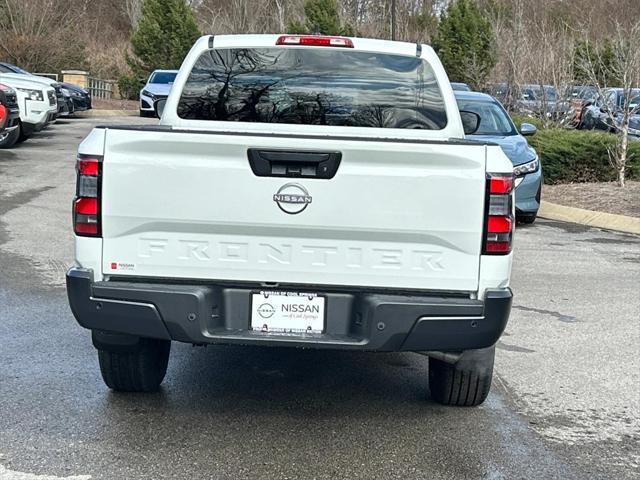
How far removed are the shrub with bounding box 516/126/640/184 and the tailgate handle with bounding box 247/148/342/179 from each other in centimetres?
1205

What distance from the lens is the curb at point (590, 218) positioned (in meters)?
12.4

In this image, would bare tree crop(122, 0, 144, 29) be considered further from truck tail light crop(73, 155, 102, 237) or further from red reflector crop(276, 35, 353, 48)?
truck tail light crop(73, 155, 102, 237)

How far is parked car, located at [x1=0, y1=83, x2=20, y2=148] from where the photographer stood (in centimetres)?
1720

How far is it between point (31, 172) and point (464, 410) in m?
11.9

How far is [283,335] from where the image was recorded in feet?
14.1

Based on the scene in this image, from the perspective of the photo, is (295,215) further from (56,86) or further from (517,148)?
(56,86)

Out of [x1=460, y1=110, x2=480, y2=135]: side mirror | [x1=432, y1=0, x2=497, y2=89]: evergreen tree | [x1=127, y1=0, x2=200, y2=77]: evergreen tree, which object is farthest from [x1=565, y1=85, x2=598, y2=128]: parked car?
[x1=127, y1=0, x2=200, y2=77]: evergreen tree

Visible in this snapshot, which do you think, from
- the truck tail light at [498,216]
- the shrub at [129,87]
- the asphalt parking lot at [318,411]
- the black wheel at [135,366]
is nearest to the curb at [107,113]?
the shrub at [129,87]

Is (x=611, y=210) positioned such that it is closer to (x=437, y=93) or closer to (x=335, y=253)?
(x=437, y=93)

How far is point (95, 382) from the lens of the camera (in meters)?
5.35

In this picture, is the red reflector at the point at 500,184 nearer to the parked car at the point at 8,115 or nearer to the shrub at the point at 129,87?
the parked car at the point at 8,115

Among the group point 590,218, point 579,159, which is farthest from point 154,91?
point 590,218

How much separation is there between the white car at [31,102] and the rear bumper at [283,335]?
49.6 ft

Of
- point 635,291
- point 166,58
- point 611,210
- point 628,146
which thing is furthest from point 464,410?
point 166,58
